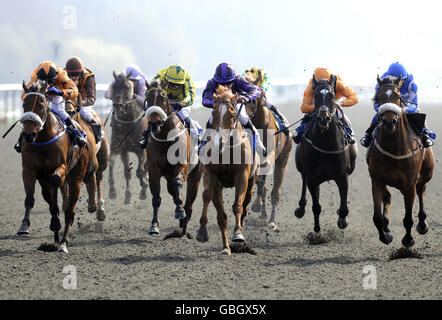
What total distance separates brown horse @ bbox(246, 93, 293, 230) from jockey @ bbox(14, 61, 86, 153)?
2.46 m

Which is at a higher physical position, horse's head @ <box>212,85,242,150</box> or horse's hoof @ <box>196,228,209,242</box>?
horse's head @ <box>212,85,242,150</box>

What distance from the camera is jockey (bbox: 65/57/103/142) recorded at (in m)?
10.9

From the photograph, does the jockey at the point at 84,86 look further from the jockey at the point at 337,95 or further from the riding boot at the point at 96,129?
the jockey at the point at 337,95

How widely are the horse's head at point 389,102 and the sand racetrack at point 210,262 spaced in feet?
5.06

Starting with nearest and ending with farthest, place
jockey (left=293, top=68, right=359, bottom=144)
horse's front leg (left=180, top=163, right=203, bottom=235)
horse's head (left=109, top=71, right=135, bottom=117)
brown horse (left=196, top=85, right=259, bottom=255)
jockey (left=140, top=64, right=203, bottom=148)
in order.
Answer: brown horse (left=196, top=85, right=259, bottom=255)
jockey (left=293, top=68, right=359, bottom=144)
horse's front leg (left=180, top=163, right=203, bottom=235)
jockey (left=140, top=64, right=203, bottom=148)
horse's head (left=109, top=71, right=135, bottom=117)

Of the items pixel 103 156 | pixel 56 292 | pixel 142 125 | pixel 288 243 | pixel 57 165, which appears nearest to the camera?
pixel 56 292

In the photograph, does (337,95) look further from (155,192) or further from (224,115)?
(155,192)

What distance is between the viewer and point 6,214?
13242 millimetres

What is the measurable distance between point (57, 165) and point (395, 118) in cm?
383

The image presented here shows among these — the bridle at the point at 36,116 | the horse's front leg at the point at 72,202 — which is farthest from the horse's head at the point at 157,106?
the bridle at the point at 36,116

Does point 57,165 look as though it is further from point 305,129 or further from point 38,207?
point 38,207

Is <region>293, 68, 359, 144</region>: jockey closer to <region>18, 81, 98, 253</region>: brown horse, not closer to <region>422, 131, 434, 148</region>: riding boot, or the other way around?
<region>422, 131, 434, 148</region>: riding boot

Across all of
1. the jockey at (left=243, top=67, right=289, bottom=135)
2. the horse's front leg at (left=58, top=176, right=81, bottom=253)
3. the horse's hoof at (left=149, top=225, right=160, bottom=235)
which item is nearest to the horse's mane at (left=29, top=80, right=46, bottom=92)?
the horse's front leg at (left=58, top=176, right=81, bottom=253)
